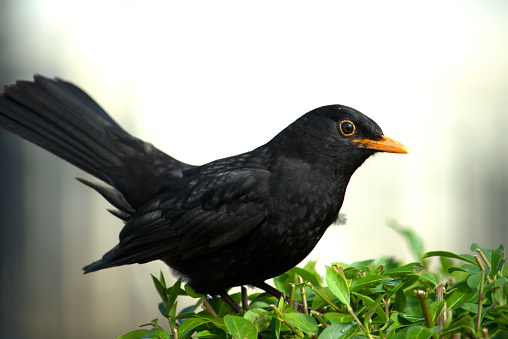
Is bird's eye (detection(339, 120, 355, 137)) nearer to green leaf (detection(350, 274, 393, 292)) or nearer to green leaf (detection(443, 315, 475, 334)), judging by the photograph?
green leaf (detection(350, 274, 393, 292))

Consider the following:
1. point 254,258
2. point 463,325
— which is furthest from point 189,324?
point 254,258

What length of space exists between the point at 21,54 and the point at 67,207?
1.96 meters

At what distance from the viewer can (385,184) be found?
757cm

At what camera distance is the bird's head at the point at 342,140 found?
2902 mm

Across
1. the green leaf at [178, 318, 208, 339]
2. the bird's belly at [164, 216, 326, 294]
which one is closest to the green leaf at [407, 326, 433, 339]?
the green leaf at [178, 318, 208, 339]

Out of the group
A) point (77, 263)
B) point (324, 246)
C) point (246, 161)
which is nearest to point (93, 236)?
point (77, 263)

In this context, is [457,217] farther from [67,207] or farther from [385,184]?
[67,207]

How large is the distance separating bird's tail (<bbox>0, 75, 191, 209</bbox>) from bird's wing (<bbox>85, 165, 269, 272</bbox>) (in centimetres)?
39

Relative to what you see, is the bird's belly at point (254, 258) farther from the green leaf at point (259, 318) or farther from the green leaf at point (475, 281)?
the green leaf at point (475, 281)

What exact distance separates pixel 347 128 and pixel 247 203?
654mm

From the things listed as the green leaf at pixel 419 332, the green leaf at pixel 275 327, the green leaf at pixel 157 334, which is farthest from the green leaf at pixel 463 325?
the green leaf at pixel 157 334

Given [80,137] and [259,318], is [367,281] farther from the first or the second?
[80,137]

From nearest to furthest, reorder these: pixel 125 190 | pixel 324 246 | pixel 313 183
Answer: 1. pixel 313 183
2. pixel 125 190
3. pixel 324 246

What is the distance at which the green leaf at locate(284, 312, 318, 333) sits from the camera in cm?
154
